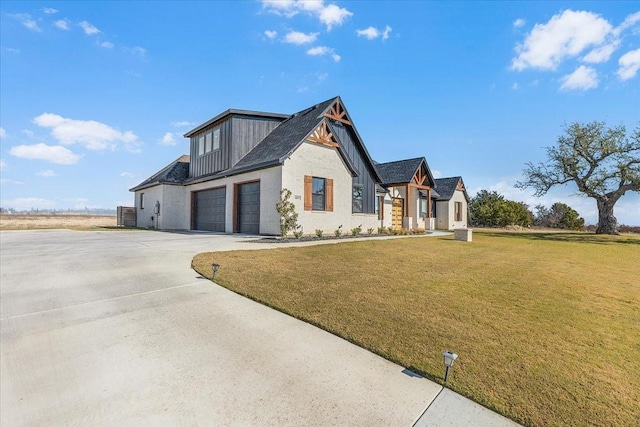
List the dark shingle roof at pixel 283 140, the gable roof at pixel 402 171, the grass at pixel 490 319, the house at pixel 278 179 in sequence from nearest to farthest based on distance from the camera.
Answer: the grass at pixel 490 319 → the dark shingle roof at pixel 283 140 → the house at pixel 278 179 → the gable roof at pixel 402 171

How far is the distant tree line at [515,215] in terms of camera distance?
33938 millimetres

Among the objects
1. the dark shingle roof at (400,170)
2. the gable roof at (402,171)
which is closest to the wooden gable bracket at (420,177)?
the gable roof at (402,171)

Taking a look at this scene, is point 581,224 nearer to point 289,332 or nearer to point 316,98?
point 316,98

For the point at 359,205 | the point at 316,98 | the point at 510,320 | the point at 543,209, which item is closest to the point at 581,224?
the point at 543,209

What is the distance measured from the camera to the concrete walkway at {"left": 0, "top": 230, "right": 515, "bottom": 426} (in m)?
2.52

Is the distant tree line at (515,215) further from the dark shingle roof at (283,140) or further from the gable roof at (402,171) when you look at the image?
the dark shingle roof at (283,140)

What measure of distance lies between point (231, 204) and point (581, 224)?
41.2 meters

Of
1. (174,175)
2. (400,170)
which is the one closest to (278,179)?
(174,175)

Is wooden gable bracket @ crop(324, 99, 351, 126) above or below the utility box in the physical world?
above

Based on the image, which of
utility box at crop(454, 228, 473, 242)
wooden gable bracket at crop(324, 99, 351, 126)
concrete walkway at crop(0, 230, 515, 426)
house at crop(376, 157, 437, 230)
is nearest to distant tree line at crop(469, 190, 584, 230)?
house at crop(376, 157, 437, 230)

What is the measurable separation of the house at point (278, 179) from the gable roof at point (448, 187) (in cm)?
648

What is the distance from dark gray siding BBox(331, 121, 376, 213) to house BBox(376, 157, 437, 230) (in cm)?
295

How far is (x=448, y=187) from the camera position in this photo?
31234 mm

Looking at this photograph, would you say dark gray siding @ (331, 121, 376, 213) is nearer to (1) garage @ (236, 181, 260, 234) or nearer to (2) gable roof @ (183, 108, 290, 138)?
(2) gable roof @ (183, 108, 290, 138)
